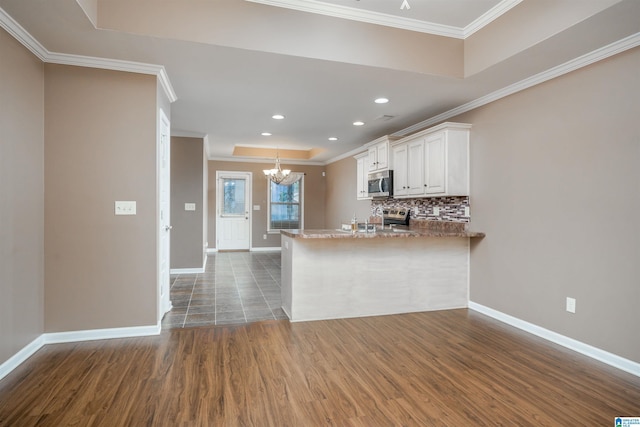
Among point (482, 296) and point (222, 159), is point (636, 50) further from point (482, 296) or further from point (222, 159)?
point (222, 159)

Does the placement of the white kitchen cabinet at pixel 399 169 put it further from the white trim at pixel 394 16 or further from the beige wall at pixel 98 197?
the beige wall at pixel 98 197

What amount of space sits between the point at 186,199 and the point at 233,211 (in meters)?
3.14

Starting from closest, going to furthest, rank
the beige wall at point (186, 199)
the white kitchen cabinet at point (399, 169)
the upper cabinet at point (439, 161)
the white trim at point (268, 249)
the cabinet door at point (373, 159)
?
the upper cabinet at point (439, 161)
the white kitchen cabinet at point (399, 169)
the cabinet door at point (373, 159)
the beige wall at point (186, 199)
the white trim at point (268, 249)

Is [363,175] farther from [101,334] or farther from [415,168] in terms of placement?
[101,334]

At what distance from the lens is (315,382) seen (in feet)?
7.66

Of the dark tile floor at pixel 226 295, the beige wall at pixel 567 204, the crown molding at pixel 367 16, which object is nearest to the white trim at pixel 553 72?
A: the beige wall at pixel 567 204

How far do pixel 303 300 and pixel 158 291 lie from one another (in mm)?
1413

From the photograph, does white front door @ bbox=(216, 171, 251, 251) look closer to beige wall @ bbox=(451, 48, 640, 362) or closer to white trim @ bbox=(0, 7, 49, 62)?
white trim @ bbox=(0, 7, 49, 62)

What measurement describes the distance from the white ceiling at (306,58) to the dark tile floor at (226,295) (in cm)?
244

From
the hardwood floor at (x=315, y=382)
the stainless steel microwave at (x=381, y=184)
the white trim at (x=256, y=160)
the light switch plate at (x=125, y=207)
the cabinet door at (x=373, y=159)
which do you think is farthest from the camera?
the white trim at (x=256, y=160)

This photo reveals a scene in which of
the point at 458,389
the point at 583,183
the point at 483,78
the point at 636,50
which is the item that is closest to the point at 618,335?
the point at 583,183

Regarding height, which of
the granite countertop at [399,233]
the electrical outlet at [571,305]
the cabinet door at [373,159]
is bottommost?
the electrical outlet at [571,305]

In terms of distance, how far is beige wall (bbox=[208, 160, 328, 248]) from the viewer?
877 centimetres

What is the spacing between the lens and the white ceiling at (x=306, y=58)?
7.75ft
